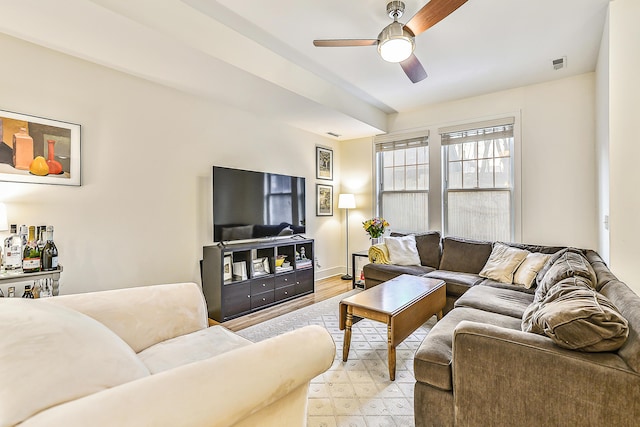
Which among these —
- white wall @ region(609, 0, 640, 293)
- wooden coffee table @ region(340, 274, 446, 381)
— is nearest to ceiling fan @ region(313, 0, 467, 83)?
white wall @ region(609, 0, 640, 293)

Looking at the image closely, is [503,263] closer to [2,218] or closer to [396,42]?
[396,42]

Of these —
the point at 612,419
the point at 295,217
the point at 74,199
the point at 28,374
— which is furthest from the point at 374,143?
the point at 28,374

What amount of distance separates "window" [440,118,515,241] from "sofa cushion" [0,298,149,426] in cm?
422

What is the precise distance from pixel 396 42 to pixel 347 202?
125 inches

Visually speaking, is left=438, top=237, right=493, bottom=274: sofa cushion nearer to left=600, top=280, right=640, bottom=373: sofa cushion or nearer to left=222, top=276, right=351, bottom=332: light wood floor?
left=222, top=276, right=351, bottom=332: light wood floor

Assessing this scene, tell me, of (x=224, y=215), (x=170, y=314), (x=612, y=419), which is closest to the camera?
(x=612, y=419)

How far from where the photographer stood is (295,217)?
4289 millimetres

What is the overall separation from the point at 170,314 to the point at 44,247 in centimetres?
126

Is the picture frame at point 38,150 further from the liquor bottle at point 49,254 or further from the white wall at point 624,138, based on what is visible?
the white wall at point 624,138

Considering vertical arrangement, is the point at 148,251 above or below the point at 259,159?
below

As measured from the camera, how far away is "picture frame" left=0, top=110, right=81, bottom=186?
2.18 metres

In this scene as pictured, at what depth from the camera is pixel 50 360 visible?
2.74 ft

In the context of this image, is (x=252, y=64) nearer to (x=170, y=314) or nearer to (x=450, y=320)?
(x=170, y=314)

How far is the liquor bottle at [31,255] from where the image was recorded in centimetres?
206
